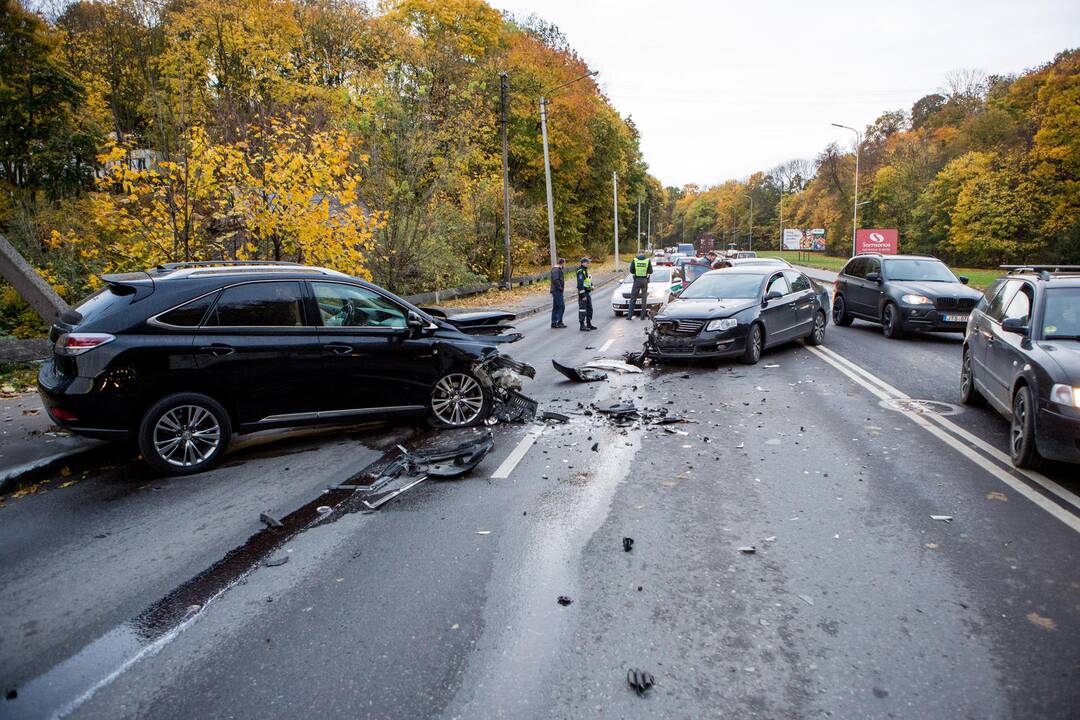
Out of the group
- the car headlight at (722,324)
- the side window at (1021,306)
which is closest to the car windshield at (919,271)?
the car headlight at (722,324)

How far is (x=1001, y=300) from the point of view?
7.77 metres

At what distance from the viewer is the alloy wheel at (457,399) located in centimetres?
764

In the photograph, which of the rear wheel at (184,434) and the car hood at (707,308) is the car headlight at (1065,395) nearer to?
the car hood at (707,308)

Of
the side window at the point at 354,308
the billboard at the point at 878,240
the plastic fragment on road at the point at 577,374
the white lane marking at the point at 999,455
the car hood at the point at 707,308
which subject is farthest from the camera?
the billboard at the point at 878,240

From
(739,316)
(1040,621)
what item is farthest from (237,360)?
(739,316)

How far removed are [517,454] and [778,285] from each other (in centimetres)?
825

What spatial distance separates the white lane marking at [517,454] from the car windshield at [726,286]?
Result: 634 cm

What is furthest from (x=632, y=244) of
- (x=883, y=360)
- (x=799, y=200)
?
(x=883, y=360)

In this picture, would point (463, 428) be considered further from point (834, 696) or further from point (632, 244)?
point (632, 244)

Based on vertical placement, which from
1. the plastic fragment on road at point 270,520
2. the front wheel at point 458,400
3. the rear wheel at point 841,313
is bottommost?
the rear wheel at point 841,313

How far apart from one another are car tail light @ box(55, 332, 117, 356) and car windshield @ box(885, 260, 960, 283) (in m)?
15.2

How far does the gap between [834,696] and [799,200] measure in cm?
11842

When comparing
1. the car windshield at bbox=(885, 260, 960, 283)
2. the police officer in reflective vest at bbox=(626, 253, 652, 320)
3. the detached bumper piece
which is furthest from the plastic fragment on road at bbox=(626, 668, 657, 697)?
the police officer in reflective vest at bbox=(626, 253, 652, 320)

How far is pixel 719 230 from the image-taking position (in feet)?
490
